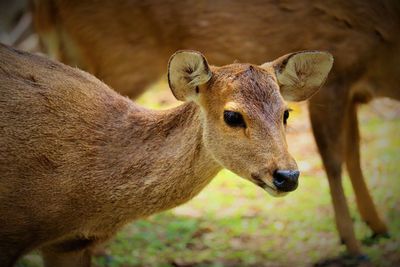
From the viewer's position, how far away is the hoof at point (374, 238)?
639 centimetres

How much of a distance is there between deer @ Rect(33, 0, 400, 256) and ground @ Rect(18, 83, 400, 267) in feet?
1.33

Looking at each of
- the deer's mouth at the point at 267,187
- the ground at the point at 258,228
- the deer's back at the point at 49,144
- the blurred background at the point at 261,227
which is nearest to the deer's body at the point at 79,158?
the deer's back at the point at 49,144

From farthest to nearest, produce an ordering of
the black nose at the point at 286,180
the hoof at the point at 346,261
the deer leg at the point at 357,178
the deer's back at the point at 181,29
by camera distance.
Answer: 1. the deer leg at the point at 357,178
2. the deer's back at the point at 181,29
3. the hoof at the point at 346,261
4. the black nose at the point at 286,180

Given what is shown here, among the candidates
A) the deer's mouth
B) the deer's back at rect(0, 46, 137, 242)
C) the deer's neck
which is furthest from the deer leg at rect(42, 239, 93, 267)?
the deer's mouth

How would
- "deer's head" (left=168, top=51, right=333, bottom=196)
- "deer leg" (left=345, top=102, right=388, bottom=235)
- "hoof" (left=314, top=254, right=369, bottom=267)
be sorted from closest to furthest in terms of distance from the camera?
"deer's head" (left=168, top=51, right=333, bottom=196)
"hoof" (left=314, top=254, right=369, bottom=267)
"deer leg" (left=345, top=102, right=388, bottom=235)

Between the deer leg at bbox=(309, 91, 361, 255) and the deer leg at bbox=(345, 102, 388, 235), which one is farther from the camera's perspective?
the deer leg at bbox=(345, 102, 388, 235)

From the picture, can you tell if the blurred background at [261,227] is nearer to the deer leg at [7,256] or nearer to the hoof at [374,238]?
the hoof at [374,238]

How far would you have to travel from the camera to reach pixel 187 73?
419 centimetres

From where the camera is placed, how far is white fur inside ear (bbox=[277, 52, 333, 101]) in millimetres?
4371

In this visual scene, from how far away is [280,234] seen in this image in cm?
673

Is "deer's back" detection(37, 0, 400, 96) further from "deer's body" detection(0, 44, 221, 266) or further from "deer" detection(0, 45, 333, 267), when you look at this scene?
"deer's body" detection(0, 44, 221, 266)

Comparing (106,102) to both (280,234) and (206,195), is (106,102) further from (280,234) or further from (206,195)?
(206,195)

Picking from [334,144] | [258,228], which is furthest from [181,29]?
[258,228]

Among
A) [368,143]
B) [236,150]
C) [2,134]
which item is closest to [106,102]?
[2,134]
